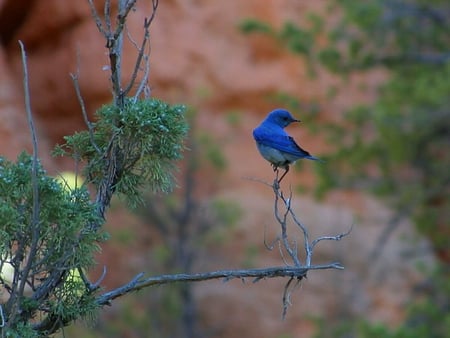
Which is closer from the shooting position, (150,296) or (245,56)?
(150,296)

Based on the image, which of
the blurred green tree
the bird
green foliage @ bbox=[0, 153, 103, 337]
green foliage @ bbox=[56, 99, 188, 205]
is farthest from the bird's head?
the blurred green tree

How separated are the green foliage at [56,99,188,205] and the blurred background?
6.41 m

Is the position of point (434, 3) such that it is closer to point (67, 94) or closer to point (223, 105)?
point (223, 105)

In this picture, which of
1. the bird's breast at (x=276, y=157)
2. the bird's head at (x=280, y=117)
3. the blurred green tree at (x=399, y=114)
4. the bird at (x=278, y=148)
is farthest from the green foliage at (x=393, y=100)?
the bird's breast at (x=276, y=157)

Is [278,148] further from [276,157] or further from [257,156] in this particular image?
[257,156]

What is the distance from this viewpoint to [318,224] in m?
13.2

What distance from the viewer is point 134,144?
13.2 feet

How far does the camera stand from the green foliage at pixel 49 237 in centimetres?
373

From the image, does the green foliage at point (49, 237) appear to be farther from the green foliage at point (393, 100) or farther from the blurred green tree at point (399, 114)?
the green foliage at point (393, 100)

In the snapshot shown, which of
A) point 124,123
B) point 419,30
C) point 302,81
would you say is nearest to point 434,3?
point 419,30

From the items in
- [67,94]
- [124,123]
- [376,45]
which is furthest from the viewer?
Result: [67,94]

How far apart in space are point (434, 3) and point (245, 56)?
3.15 meters

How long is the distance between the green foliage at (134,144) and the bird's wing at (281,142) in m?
1.01

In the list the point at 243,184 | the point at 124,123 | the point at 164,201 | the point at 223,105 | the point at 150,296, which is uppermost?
the point at 223,105
